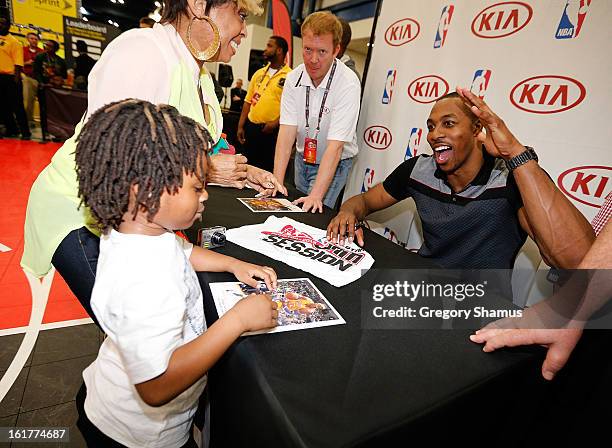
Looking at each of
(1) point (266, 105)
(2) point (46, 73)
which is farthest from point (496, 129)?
(2) point (46, 73)

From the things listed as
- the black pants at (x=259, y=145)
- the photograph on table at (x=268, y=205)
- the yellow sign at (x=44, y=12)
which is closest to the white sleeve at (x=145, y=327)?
the photograph on table at (x=268, y=205)

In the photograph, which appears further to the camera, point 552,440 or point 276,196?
point 276,196

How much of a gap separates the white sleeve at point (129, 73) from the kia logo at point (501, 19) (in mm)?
2319

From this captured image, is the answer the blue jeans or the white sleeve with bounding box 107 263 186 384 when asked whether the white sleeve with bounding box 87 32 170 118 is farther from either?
the blue jeans

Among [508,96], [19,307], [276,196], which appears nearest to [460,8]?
[508,96]

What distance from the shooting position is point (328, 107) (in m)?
2.50

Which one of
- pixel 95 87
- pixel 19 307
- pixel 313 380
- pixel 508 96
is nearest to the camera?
pixel 313 380

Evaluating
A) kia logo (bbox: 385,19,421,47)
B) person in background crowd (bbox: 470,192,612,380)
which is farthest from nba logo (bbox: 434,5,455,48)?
person in background crowd (bbox: 470,192,612,380)

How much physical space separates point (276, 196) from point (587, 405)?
4.97 feet

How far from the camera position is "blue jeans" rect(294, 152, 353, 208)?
2.69 meters

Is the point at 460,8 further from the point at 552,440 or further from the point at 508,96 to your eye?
the point at 552,440

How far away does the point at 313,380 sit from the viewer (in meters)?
0.64

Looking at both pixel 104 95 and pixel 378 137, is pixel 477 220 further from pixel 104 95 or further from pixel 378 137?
pixel 378 137

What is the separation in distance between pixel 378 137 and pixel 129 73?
266cm
